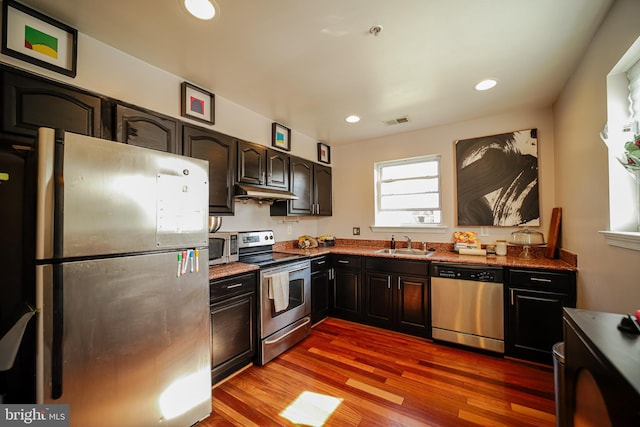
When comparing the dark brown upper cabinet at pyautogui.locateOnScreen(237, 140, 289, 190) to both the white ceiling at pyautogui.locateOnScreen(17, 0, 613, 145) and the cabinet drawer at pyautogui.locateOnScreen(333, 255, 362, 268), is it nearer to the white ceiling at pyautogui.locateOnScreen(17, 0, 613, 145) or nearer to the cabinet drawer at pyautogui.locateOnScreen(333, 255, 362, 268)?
the white ceiling at pyautogui.locateOnScreen(17, 0, 613, 145)

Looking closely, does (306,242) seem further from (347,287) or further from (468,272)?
(468,272)

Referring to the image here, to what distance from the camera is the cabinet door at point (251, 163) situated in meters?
2.54

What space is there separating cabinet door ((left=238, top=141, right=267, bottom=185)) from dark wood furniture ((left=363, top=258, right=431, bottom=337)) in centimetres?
164

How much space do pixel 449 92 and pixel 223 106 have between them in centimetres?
221

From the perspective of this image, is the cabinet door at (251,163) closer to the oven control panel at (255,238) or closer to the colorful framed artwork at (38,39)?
the oven control panel at (255,238)

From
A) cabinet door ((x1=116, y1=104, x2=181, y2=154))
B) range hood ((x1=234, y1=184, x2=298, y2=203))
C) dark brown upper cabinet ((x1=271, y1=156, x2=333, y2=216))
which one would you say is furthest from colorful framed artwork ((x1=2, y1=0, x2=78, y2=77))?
dark brown upper cabinet ((x1=271, y1=156, x2=333, y2=216))

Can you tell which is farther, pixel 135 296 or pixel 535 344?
pixel 535 344

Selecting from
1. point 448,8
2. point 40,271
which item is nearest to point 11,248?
point 40,271

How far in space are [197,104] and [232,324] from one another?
1936 mm

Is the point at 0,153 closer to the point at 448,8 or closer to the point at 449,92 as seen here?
the point at 448,8

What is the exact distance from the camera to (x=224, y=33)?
5.31 feet

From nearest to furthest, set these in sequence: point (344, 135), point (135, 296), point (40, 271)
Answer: point (40, 271)
point (135, 296)
point (344, 135)

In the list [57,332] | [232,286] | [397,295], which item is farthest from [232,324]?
[397,295]

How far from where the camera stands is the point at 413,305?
282 cm
